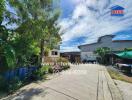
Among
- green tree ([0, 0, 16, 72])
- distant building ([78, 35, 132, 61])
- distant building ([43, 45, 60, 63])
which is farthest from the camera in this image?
distant building ([78, 35, 132, 61])

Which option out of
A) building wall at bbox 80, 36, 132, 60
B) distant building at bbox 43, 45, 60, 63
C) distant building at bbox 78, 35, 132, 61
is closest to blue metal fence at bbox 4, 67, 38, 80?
distant building at bbox 43, 45, 60, 63

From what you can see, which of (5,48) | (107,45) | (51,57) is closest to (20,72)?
(5,48)

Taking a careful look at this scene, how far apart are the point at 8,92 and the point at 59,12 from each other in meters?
8.69

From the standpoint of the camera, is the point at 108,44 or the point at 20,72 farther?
the point at 108,44

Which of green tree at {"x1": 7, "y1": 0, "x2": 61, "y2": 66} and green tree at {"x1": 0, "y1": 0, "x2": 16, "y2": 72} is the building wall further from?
green tree at {"x1": 0, "y1": 0, "x2": 16, "y2": 72}

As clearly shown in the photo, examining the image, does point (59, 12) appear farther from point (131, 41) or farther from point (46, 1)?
point (131, 41)

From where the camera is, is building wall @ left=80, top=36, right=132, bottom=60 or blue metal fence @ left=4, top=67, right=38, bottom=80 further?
building wall @ left=80, top=36, right=132, bottom=60

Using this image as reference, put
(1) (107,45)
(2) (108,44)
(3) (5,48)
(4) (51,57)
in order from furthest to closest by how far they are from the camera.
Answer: (1) (107,45)
(2) (108,44)
(4) (51,57)
(3) (5,48)

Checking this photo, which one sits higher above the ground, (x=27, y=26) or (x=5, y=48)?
(x=27, y=26)

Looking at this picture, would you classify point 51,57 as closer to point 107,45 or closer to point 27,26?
point 27,26

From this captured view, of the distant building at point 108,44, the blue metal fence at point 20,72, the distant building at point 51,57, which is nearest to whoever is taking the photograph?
the blue metal fence at point 20,72

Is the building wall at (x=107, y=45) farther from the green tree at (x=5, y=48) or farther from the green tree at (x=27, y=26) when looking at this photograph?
the green tree at (x=5, y=48)

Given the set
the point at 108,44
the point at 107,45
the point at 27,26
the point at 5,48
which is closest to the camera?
the point at 5,48

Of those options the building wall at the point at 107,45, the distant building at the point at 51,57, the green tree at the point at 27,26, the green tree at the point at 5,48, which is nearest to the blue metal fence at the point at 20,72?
the green tree at the point at 5,48
